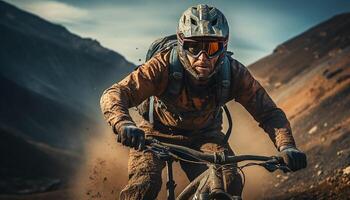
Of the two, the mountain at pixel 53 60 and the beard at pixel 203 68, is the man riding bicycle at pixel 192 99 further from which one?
the mountain at pixel 53 60

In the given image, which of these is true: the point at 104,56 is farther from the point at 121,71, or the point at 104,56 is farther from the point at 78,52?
the point at 78,52

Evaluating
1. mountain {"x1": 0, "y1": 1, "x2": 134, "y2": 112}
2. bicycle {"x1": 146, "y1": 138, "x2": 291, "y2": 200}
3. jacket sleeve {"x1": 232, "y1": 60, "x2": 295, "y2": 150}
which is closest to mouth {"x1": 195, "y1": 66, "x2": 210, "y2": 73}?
jacket sleeve {"x1": 232, "y1": 60, "x2": 295, "y2": 150}

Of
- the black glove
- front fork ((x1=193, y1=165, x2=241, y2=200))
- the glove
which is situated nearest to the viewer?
front fork ((x1=193, y1=165, x2=241, y2=200))

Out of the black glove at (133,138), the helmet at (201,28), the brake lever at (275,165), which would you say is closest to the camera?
the black glove at (133,138)

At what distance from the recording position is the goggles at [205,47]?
564 centimetres

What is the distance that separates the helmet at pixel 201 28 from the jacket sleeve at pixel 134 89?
0.99ft

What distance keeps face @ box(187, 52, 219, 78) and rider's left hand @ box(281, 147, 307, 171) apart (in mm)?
1216

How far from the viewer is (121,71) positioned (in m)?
133

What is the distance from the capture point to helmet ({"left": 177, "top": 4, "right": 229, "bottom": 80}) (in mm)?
5562

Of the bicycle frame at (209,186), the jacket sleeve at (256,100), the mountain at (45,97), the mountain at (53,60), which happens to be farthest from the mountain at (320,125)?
the mountain at (53,60)

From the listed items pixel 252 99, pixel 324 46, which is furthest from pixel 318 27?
pixel 252 99

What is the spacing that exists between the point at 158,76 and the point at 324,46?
5901 centimetres

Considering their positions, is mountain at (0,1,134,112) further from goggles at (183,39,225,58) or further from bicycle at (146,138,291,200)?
bicycle at (146,138,291,200)

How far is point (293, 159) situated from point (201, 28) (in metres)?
1.67
